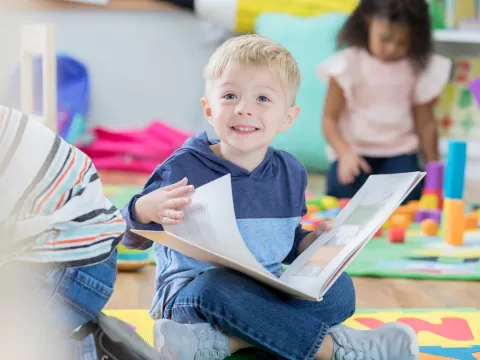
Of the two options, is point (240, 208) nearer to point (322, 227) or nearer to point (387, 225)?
point (322, 227)

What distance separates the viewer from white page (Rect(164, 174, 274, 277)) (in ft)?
3.00

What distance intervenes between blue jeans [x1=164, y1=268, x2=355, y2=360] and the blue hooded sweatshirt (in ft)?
0.19

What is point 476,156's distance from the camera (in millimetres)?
2639

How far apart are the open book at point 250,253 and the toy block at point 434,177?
1.21m

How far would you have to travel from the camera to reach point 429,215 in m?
2.20

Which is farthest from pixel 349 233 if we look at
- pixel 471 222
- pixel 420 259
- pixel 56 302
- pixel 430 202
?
pixel 430 202

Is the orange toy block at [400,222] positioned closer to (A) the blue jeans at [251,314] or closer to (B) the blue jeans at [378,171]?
(B) the blue jeans at [378,171]

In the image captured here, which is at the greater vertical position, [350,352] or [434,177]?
[350,352]

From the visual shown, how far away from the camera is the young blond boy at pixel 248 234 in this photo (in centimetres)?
102

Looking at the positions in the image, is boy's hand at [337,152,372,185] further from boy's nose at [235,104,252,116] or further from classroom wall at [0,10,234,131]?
boy's nose at [235,104,252,116]

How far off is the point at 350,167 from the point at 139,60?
111cm

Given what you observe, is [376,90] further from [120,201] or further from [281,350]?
[281,350]

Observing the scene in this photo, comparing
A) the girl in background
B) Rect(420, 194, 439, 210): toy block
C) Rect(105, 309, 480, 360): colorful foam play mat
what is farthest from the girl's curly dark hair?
Rect(105, 309, 480, 360): colorful foam play mat

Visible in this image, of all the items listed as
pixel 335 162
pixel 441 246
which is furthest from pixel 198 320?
pixel 335 162
